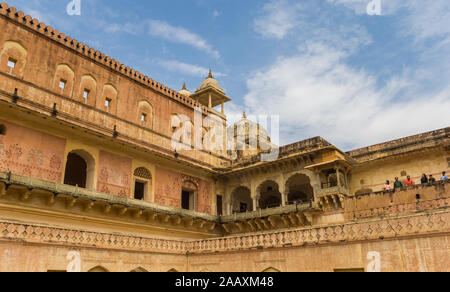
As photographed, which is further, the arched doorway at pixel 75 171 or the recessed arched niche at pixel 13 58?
the arched doorway at pixel 75 171

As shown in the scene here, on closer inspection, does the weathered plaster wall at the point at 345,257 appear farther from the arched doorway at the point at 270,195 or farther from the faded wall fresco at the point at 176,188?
the arched doorway at the point at 270,195

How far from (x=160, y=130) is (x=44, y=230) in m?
9.59

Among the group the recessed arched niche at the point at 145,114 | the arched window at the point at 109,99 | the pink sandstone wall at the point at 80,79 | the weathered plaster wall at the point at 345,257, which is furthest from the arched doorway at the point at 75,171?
the weathered plaster wall at the point at 345,257

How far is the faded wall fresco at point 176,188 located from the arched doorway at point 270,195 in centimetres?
289

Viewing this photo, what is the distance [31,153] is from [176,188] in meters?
6.58

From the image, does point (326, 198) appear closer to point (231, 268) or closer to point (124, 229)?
point (231, 268)

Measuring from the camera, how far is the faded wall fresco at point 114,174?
14320 mm

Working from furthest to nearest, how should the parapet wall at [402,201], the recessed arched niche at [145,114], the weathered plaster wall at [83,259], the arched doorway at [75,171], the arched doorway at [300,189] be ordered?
the arched doorway at [300,189]
the recessed arched niche at [145,114]
the arched doorway at [75,171]
the parapet wall at [402,201]
the weathered plaster wall at [83,259]

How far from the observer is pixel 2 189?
1102 centimetres

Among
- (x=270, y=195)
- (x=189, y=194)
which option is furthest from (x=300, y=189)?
(x=189, y=194)

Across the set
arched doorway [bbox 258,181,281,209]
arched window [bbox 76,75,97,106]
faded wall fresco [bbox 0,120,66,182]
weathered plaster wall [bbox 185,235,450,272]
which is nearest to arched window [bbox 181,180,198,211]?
arched doorway [bbox 258,181,281,209]

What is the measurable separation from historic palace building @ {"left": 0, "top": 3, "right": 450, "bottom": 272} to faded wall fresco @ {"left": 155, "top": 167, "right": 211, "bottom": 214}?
0.20ft

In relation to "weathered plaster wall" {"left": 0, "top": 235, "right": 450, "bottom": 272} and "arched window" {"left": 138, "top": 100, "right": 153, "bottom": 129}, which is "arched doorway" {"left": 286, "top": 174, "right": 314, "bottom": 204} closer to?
"arched window" {"left": 138, "top": 100, "right": 153, "bottom": 129}
